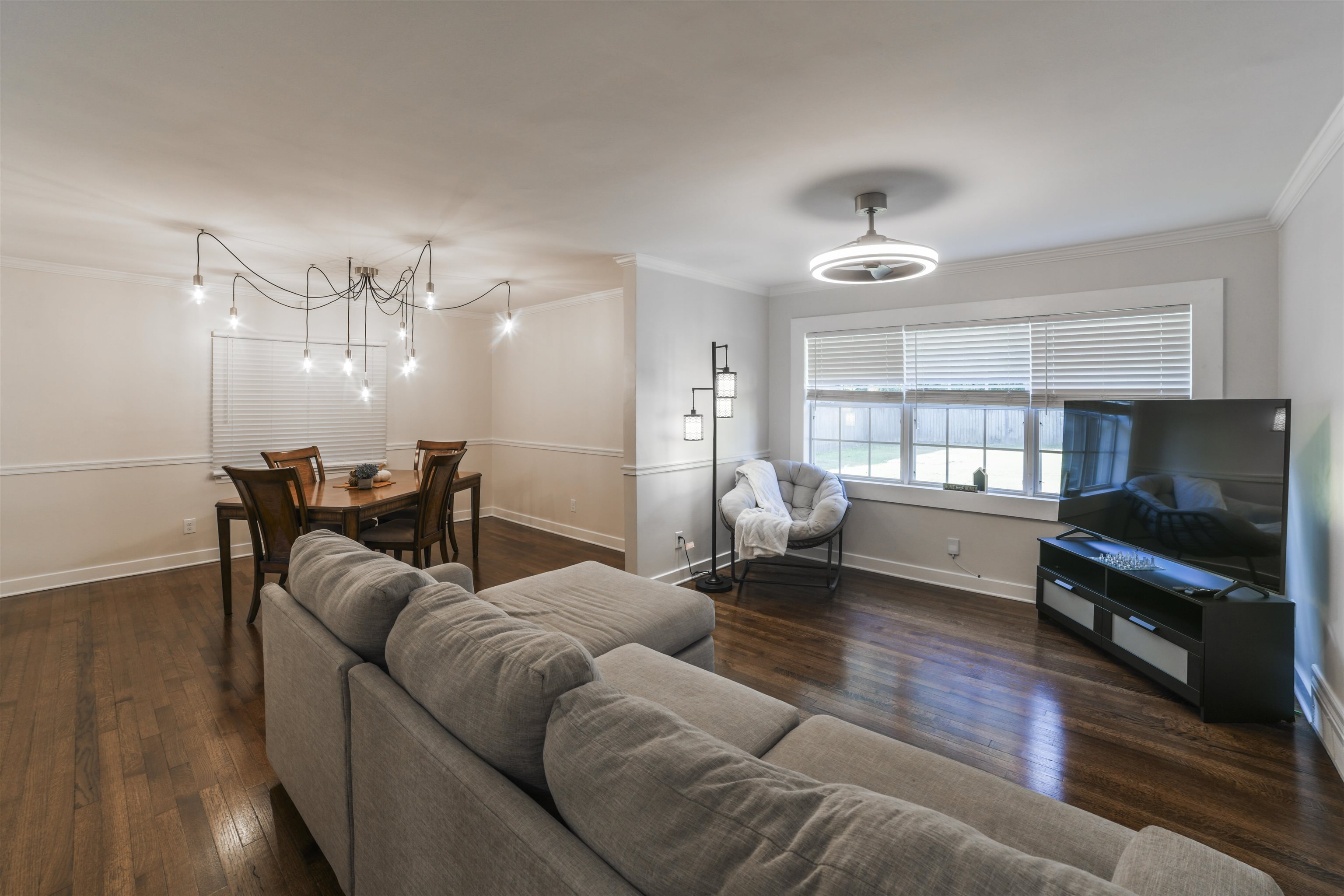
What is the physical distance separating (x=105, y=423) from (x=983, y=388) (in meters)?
6.58

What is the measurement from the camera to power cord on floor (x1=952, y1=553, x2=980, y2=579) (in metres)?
4.25

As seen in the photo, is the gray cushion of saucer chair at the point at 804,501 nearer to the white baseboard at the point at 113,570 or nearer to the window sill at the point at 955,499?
the window sill at the point at 955,499

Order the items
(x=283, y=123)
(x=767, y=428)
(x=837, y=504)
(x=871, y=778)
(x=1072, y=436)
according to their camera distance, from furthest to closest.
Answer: (x=767, y=428), (x=837, y=504), (x=1072, y=436), (x=283, y=123), (x=871, y=778)

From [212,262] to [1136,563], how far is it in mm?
6180

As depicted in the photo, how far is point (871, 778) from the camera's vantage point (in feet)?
4.43

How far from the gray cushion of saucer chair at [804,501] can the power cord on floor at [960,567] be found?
0.82 meters

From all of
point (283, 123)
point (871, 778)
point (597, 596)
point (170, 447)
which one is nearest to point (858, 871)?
point (871, 778)

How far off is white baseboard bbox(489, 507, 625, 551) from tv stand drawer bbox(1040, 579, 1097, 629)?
10.3ft

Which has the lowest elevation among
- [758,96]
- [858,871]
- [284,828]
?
[284,828]

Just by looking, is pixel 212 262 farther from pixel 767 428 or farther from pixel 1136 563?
pixel 1136 563

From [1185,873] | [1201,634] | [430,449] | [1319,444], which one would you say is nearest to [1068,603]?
[1201,634]

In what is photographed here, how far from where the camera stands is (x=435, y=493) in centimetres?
408

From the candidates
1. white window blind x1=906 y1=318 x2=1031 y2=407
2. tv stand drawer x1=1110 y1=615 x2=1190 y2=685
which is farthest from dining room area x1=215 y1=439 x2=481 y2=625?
tv stand drawer x1=1110 y1=615 x2=1190 y2=685

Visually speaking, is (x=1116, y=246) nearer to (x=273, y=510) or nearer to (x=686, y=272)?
(x=686, y=272)
